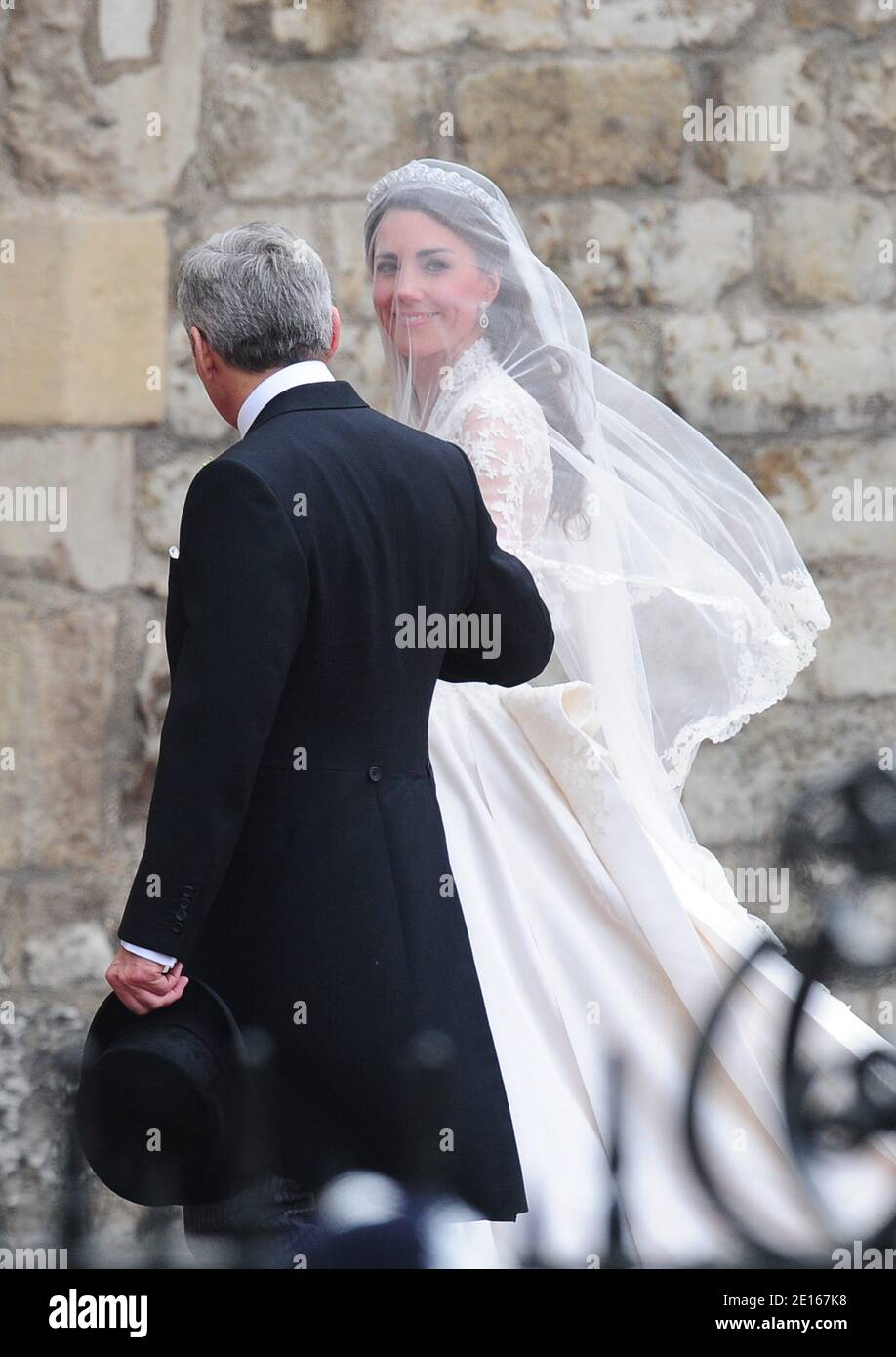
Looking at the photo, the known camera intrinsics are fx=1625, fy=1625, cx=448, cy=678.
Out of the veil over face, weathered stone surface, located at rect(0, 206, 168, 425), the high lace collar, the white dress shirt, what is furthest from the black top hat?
weathered stone surface, located at rect(0, 206, 168, 425)

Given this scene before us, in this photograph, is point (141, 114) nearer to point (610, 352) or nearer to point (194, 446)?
point (194, 446)

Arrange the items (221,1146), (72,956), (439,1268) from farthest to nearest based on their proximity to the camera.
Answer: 1. (72,956)
2. (439,1268)
3. (221,1146)

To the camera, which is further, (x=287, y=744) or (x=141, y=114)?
(x=141, y=114)

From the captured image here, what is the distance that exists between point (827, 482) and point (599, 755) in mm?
1309

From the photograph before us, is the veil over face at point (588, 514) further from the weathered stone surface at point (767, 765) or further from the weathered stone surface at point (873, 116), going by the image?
the weathered stone surface at point (873, 116)

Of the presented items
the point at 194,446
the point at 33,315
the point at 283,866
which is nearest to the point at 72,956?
the point at 194,446

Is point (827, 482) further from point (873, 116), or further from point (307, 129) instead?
point (307, 129)

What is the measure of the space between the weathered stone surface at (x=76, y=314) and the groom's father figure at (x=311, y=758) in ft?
4.69

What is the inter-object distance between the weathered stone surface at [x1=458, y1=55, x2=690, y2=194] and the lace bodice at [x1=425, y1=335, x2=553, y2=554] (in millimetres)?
1055

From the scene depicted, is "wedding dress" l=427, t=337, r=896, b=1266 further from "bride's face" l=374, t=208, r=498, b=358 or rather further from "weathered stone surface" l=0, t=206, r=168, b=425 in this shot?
"weathered stone surface" l=0, t=206, r=168, b=425

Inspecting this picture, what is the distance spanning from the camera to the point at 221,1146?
Result: 1758 millimetres

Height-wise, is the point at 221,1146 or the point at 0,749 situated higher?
the point at 0,749

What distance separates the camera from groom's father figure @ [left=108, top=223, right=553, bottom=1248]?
5.72 ft

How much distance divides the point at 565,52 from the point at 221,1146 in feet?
8.00
